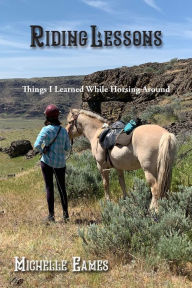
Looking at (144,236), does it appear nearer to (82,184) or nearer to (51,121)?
(51,121)

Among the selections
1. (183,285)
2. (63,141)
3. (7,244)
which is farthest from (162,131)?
(7,244)

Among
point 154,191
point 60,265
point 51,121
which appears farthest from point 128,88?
point 60,265

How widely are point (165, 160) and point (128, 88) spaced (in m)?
26.1

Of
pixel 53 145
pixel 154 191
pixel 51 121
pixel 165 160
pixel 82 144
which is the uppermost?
pixel 51 121

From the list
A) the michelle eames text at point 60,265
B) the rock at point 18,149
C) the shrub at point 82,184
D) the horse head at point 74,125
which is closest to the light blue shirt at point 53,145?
the horse head at point 74,125

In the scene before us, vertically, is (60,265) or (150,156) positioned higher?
(150,156)

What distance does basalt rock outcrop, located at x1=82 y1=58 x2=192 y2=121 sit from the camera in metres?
30.8

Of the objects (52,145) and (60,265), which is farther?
(52,145)

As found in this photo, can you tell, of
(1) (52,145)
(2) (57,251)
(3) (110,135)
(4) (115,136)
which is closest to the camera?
(2) (57,251)

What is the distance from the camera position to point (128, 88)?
1212 inches

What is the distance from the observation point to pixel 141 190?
597cm

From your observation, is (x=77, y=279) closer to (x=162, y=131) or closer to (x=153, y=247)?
(x=153, y=247)

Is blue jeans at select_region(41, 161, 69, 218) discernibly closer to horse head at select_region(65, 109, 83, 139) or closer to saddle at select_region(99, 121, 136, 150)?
saddle at select_region(99, 121, 136, 150)

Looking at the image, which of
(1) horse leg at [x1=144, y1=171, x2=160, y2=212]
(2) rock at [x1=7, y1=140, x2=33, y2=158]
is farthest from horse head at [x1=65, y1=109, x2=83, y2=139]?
(2) rock at [x1=7, y1=140, x2=33, y2=158]
